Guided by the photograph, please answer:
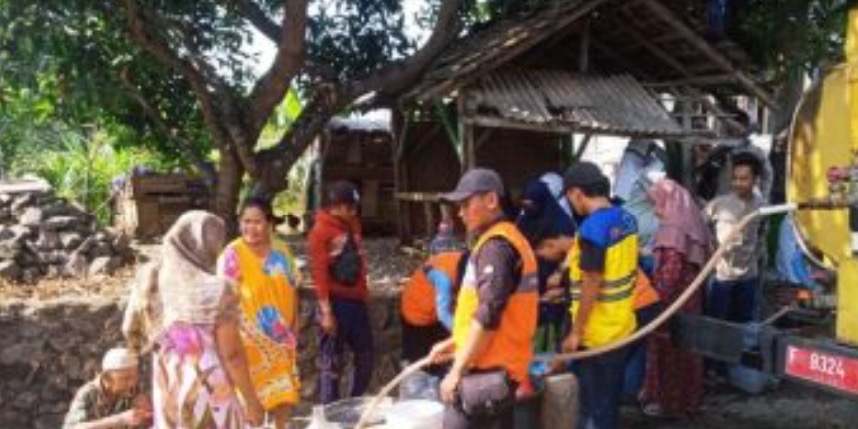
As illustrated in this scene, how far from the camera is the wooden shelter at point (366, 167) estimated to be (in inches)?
536

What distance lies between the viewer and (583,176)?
16.1 ft

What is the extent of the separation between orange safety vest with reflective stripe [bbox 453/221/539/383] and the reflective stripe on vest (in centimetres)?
106

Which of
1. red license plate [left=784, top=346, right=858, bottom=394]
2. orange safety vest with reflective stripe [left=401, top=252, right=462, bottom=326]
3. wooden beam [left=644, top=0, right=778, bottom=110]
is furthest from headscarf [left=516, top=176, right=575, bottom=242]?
wooden beam [left=644, top=0, right=778, bottom=110]

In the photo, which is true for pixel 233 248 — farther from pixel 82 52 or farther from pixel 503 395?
pixel 82 52

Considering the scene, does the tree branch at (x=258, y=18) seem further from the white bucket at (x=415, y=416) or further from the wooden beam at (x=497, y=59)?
the white bucket at (x=415, y=416)

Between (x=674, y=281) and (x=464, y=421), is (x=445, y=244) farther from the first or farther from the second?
(x=674, y=281)

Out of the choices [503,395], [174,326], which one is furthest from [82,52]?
[503,395]

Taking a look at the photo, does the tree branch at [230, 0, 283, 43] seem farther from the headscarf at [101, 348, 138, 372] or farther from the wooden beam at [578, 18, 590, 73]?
the headscarf at [101, 348, 138, 372]

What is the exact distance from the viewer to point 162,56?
781 centimetres

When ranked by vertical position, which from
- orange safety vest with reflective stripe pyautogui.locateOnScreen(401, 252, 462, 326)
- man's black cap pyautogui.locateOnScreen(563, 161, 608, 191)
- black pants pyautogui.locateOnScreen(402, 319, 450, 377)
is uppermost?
man's black cap pyautogui.locateOnScreen(563, 161, 608, 191)

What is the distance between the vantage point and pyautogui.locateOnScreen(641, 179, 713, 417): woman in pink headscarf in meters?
6.39

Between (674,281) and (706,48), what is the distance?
12.7 feet

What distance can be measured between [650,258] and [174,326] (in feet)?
14.0

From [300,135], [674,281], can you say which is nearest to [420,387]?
[674,281]
